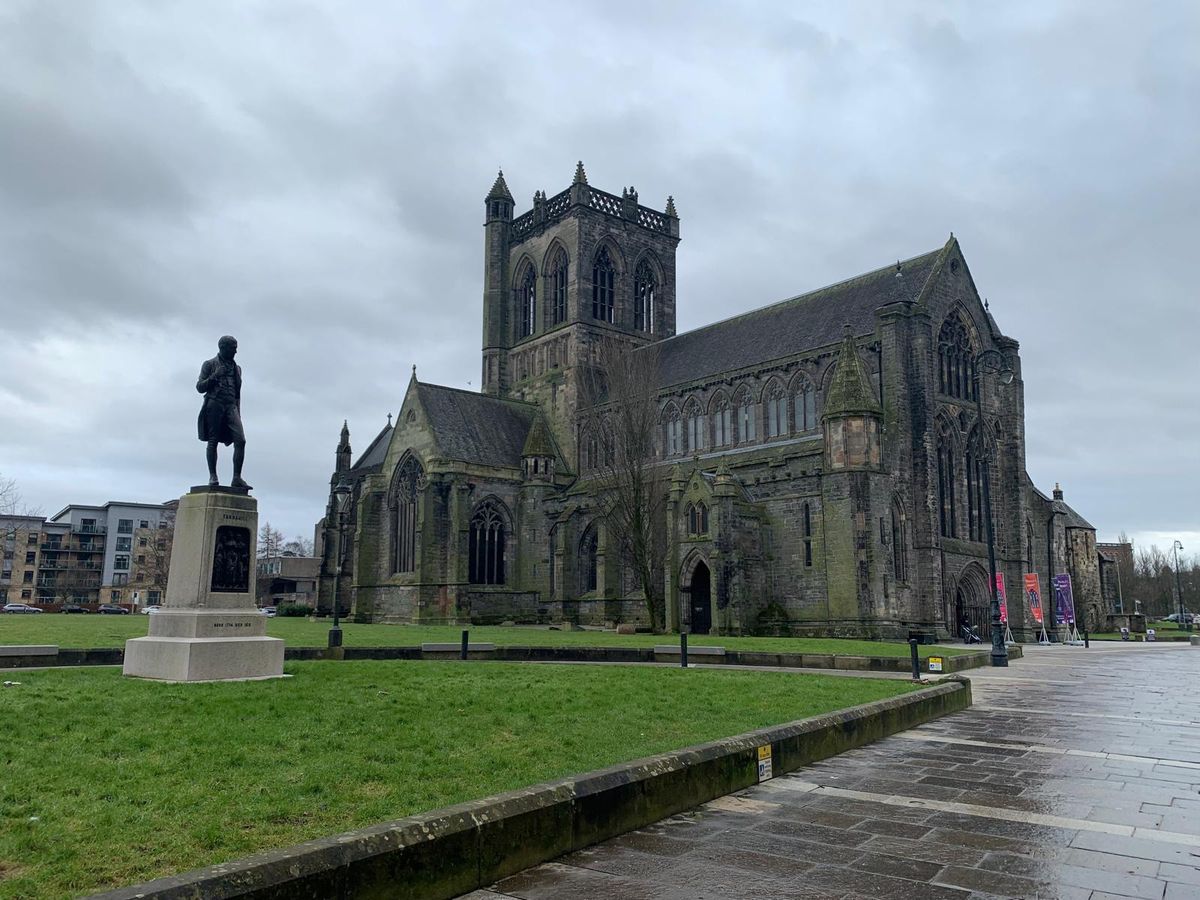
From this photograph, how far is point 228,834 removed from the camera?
5730mm

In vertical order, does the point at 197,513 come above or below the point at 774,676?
above

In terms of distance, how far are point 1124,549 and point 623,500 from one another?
129703 mm

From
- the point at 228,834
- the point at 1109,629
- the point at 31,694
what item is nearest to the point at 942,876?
the point at 228,834

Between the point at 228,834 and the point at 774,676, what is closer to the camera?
the point at 228,834

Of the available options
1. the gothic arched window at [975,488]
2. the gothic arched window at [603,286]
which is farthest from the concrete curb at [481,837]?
the gothic arched window at [603,286]

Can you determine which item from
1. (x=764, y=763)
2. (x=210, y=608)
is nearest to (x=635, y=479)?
(x=210, y=608)

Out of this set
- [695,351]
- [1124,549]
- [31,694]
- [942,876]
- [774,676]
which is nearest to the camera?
[942,876]

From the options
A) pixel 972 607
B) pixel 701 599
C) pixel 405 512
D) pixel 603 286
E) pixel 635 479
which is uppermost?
pixel 603 286

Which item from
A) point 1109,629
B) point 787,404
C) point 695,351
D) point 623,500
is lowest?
point 1109,629

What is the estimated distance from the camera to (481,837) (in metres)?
5.60

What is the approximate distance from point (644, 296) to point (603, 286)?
4066mm

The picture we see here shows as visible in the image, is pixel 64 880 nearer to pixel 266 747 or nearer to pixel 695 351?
pixel 266 747

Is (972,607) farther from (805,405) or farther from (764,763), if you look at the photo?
(764,763)

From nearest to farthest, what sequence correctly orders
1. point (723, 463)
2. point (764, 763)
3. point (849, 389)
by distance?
point (764, 763) < point (849, 389) < point (723, 463)
